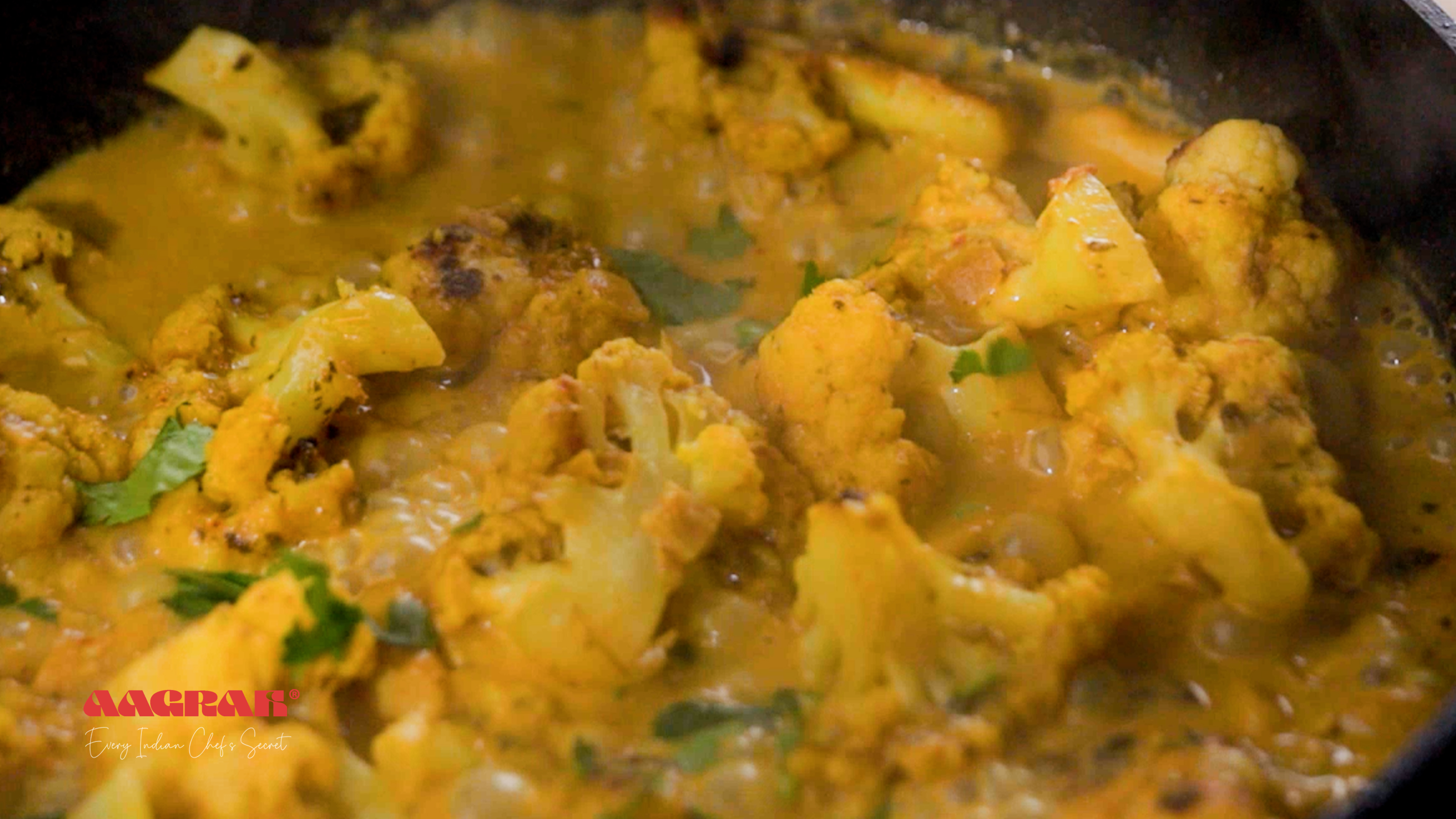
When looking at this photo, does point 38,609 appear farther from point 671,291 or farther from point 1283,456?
point 1283,456

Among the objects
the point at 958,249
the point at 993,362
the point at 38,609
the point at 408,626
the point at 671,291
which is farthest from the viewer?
the point at 671,291

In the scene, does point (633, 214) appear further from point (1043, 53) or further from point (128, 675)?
point (128, 675)

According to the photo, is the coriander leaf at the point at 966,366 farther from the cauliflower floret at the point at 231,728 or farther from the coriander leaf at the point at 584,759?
the cauliflower floret at the point at 231,728

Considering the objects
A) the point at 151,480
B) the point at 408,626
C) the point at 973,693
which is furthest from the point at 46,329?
the point at 973,693

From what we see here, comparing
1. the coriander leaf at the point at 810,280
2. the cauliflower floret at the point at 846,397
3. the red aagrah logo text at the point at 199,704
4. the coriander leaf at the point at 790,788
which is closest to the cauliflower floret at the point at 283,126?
the coriander leaf at the point at 810,280

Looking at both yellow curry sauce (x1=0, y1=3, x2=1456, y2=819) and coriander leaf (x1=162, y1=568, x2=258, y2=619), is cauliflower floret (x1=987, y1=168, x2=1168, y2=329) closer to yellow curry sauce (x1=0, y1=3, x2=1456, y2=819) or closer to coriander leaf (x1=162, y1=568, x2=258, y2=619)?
yellow curry sauce (x1=0, y1=3, x2=1456, y2=819)
